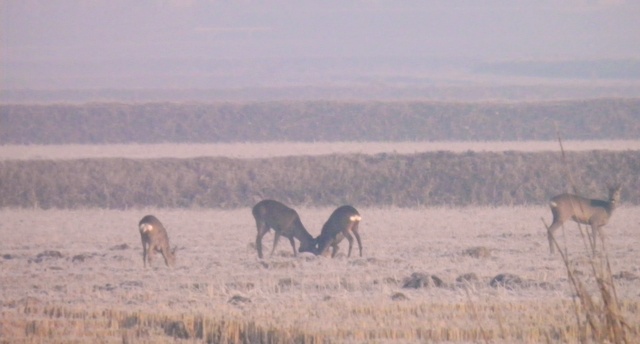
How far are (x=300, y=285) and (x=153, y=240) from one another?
4.33 metres

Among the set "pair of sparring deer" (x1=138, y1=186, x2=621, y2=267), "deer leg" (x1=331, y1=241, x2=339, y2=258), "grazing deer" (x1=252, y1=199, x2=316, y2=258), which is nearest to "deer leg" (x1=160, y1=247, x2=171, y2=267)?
"pair of sparring deer" (x1=138, y1=186, x2=621, y2=267)

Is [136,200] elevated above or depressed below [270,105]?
below

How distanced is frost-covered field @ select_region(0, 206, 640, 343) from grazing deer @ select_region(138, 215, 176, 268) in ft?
1.12

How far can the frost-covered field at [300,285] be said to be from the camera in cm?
1175

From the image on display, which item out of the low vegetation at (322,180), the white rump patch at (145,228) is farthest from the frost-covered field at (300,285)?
the low vegetation at (322,180)

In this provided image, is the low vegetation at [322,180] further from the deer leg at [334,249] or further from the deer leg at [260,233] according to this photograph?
the deer leg at [260,233]

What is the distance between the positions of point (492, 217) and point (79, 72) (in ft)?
450

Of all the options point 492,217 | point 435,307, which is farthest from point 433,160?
point 435,307

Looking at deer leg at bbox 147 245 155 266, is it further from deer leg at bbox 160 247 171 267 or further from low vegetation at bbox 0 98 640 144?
low vegetation at bbox 0 98 640 144

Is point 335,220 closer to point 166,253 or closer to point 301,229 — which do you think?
point 301,229

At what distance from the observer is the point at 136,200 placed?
33.6 m

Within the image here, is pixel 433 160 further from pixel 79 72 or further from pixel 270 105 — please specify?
pixel 79 72

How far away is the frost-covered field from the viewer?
463 inches

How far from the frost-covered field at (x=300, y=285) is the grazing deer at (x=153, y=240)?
1.12 ft
